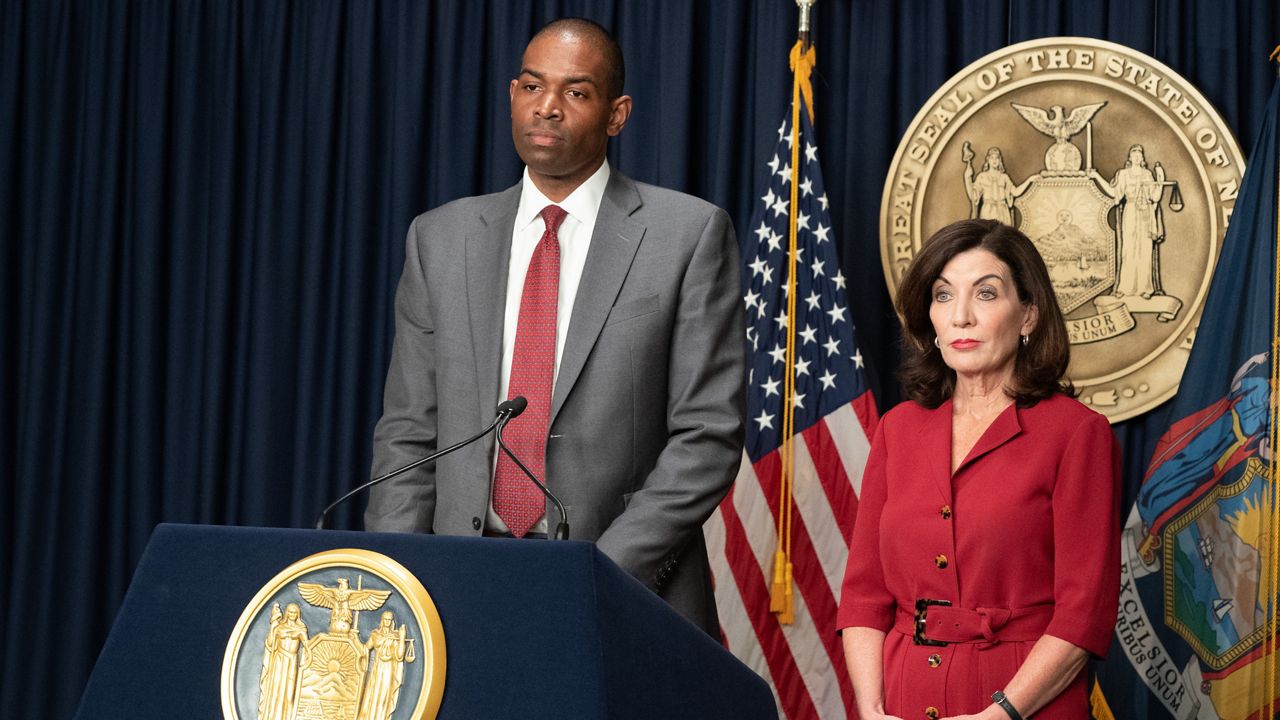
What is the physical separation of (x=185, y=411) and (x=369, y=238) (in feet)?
2.64

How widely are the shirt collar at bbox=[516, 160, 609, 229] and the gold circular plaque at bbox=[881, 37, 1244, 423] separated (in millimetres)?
1500

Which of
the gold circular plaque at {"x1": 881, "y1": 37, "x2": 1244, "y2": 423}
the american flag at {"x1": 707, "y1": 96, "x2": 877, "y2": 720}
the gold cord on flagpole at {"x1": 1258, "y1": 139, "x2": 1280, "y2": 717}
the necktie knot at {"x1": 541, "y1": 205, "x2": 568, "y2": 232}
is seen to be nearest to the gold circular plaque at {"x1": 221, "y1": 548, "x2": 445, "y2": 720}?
the necktie knot at {"x1": 541, "y1": 205, "x2": 568, "y2": 232}

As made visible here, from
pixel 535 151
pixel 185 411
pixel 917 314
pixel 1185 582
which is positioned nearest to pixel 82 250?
pixel 185 411

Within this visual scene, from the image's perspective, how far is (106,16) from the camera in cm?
470

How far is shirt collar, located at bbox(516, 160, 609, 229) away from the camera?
2689mm

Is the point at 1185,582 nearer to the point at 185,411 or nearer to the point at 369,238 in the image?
the point at 369,238

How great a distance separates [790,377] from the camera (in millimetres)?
3846

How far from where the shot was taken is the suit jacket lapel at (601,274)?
251cm

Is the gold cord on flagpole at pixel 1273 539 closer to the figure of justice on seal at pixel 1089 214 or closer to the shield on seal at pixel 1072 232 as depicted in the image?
the figure of justice on seal at pixel 1089 214

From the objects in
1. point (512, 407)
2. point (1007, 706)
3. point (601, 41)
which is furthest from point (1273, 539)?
point (512, 407)

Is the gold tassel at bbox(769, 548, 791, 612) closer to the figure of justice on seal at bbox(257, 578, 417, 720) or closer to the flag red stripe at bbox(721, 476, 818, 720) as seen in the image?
the flag red stripe at bbox(721, 476, 818, 720)

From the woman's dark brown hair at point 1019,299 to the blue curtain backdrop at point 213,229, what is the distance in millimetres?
1823

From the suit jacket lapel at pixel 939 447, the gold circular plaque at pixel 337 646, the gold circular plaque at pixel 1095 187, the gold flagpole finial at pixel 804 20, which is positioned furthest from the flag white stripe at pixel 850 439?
the gold circular plaque at pixel 337 646

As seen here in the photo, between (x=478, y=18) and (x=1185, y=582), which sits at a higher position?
(x=478, y=18)
